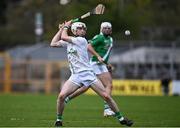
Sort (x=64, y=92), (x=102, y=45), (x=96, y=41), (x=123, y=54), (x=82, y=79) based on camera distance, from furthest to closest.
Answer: (x=123, y=54) → (x=102, y=45) → (x=96, y=41) → (x=82, y=79) → (x=64, y=92)

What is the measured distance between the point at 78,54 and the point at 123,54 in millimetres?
30941

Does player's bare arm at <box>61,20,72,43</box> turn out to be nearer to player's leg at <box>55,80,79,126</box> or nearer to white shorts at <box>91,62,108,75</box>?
player's leg at <box>55,80,79,126</box>

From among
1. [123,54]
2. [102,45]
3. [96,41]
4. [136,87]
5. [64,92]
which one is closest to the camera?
[64,92]

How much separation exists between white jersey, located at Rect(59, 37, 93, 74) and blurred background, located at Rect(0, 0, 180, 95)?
20548 millimetres

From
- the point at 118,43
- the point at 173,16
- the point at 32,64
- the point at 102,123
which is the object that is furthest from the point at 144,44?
the point at 102,123

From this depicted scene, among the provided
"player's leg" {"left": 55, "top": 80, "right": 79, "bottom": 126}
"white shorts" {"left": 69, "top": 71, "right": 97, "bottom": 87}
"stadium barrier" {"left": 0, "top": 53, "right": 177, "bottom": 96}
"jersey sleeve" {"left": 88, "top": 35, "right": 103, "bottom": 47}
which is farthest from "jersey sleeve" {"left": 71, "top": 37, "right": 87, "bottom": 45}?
"stadium barrier" {"left": 0, "top": 53, "right": 177, "bottom": 96}

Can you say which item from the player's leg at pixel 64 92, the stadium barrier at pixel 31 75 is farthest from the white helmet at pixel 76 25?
the stadium barrier at pixel 31 75

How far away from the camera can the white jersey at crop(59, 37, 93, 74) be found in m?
18.5

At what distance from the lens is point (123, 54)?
49.4m

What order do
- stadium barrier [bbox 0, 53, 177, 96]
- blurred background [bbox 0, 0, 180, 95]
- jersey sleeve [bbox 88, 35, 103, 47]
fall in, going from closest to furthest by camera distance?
jersey sleeve [bbox 88, 35, 103, 47], blurred background [bbox 0, 0, 180, 95], stadium barrier [bbox 0, 53, 177, 96]

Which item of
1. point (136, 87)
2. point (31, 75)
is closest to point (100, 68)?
point (136, 87)

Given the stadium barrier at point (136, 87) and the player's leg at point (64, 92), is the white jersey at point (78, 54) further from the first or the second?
the stadium barrier at point (136, 87)

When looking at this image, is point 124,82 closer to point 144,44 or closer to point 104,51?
point 144,44

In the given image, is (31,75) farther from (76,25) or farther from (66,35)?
(76,25)
